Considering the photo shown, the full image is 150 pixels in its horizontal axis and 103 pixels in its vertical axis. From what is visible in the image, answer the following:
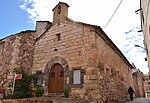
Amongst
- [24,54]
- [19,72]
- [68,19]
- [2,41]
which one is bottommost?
[19,72]

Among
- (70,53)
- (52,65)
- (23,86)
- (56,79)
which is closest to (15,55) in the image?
(23,86)

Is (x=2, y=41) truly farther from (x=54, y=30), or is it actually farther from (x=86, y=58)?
(x=86, y=58)

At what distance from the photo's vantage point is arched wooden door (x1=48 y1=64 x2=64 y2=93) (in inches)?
425

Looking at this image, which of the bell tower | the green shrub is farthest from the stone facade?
the green shrub

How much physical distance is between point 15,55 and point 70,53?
4.45 m

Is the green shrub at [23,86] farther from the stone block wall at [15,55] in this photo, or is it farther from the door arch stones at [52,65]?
the door arch stones at [52,65]

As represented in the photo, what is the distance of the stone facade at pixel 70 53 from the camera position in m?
9.59

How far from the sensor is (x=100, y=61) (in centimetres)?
1032

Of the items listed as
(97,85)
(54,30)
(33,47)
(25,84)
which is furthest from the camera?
(33,47)

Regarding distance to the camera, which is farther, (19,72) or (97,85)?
(19,72)

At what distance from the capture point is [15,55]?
12.3 m

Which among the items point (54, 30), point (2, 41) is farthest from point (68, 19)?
point (2, 41)

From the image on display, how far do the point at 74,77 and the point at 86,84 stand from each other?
991 mm

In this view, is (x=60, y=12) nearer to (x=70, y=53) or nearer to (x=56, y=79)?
(x=70, y=53)
